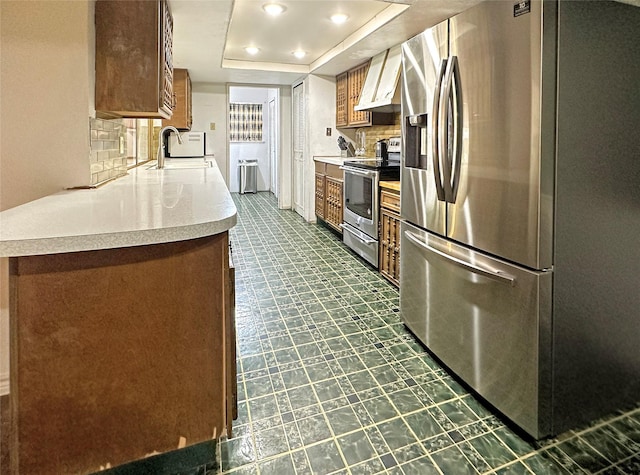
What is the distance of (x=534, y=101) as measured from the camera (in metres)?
1.45

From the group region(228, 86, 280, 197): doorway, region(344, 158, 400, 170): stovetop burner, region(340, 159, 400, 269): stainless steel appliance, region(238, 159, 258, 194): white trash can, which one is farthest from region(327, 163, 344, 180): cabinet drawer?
region(238, 159, 258, 194): white trash can

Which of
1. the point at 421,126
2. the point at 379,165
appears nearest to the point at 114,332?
the point at 421,126

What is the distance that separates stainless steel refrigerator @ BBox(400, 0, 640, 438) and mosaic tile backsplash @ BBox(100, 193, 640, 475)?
0.39 ft

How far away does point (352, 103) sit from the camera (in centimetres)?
536

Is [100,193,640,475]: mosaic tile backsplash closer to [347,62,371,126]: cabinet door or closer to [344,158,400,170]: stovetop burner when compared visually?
[344,158,400,170]: stovetop burner

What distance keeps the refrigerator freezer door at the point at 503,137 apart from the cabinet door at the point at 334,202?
124 inches

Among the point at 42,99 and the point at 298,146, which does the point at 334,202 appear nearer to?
the point at 298,146

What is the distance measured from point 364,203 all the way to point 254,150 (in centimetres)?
661

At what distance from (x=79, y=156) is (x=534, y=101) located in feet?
6.43

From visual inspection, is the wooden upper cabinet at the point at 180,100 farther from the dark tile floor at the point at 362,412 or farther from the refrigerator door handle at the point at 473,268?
the refrigerator door handle at the point at 473,268

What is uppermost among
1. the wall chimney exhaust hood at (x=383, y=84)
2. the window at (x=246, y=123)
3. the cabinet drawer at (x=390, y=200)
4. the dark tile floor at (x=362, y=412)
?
the window at (x=246, y=123)

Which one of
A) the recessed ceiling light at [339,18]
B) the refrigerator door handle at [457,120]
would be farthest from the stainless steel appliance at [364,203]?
the refrigerator door handle at [457,120]

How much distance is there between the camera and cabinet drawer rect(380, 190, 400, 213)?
331 centimetres

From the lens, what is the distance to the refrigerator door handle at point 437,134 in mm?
1909
